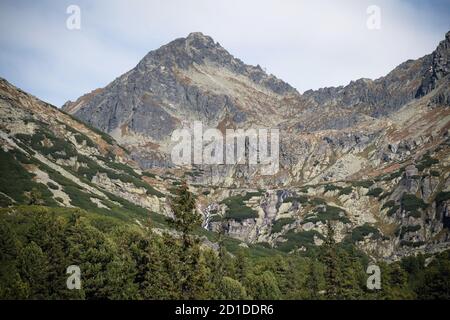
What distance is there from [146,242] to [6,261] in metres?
24.6

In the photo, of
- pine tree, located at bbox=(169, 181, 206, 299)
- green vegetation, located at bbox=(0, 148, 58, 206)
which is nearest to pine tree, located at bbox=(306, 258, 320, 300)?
pine tree, located at bbox=(169, 181, 206, 299)

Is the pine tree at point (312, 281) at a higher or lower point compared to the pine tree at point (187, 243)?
lower

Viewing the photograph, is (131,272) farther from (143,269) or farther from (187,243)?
(187,243)

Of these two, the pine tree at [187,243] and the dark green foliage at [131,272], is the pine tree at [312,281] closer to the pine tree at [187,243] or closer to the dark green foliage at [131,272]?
the dark green foliage at [131,272]

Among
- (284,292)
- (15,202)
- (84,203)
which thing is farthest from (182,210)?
(84,203)

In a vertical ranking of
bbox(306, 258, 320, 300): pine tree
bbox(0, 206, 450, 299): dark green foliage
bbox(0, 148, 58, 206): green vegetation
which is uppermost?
bbox(0, 148, 58, 206): green vegetation

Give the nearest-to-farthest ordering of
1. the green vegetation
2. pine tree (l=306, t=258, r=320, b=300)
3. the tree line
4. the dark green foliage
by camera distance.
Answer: the tree line → the dark green foliage → pine tree (l=306, t=258, r=320, b=300) → the green vegetation

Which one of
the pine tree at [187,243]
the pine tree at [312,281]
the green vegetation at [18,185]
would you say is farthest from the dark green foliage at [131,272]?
the green vegetation at [18,185]

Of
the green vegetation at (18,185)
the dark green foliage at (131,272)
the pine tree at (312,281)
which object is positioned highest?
the green vegetation at (18,185)

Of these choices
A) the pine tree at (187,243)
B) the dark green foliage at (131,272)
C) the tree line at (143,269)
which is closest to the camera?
the pine tree at (187,243)

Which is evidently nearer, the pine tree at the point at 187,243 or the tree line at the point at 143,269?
the pine tree at the point at 187,243

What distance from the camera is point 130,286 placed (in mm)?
83500

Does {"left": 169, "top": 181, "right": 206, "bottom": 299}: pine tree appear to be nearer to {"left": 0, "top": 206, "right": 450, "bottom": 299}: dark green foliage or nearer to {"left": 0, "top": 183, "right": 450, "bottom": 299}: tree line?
{"left": 0, "top": 183, "right": 450, "bottom": 299}: tree line
